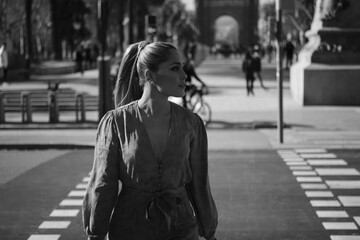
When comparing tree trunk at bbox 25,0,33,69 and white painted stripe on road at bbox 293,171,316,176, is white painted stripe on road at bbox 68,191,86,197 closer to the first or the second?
white painted stripe on road at bbox 293,171,316,176

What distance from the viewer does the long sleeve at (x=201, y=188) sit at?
454 cm

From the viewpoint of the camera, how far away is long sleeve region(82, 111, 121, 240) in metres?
4.35

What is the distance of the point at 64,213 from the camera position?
9.84m

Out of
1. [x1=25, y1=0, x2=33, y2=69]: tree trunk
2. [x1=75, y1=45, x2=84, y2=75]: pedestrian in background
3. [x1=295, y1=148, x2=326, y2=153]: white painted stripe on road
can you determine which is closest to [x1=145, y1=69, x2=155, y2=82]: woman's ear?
[x1=295, y1=148, x2=326, y2=153]: white painted stripe on road

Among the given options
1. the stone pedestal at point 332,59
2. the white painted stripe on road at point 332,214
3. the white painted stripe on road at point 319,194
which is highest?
the stone pedestal at point 332,59

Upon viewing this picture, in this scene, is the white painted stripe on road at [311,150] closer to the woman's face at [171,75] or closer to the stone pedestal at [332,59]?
the stone pedestal at [332,59]

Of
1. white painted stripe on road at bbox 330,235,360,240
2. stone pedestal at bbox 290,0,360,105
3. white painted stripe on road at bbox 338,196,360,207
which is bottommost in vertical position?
white painted stripe on road at bbox 338,196,360,207

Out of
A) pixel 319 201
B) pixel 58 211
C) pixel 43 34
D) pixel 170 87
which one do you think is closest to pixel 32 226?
pixel 58 211

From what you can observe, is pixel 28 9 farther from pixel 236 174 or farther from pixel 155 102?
pixel 155 102

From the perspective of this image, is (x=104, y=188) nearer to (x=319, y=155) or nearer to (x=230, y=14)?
(x=319, y=155)

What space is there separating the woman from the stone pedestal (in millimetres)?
21590

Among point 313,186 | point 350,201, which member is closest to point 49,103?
point 313,186

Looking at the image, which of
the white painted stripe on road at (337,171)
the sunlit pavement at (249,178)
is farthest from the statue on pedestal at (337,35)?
A: the white painted stripe on road at (337,171)

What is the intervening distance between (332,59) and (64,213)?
17.6m
